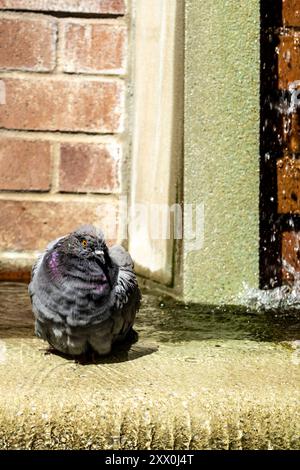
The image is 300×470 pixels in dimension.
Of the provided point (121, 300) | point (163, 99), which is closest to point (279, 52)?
point (163, 99)

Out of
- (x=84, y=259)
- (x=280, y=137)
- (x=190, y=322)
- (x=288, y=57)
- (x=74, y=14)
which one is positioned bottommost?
(x=190, y=322)

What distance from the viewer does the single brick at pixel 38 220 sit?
1.66m

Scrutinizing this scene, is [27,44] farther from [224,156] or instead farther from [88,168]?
[224,156]

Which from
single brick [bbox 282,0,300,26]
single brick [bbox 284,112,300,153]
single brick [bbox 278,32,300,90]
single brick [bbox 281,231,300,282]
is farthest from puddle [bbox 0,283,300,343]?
single brick [bbox 282,0,300,26]

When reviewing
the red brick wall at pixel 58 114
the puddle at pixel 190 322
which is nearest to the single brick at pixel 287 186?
the puddle at pixel 190 322

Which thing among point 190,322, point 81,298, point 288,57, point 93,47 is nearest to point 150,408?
point 81,298

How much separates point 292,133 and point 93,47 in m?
0.52

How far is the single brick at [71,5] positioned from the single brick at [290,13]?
0.40 m

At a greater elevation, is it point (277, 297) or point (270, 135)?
point (270, 135)

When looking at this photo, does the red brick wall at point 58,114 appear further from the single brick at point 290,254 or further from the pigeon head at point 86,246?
the pigeon head at point 86,246

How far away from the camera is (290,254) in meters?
1.48
